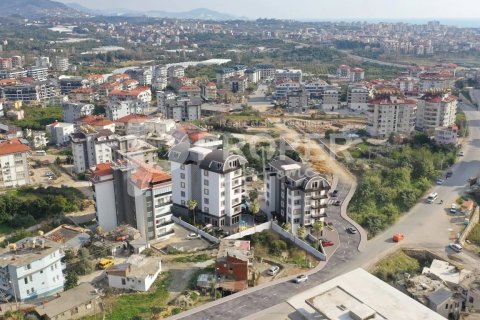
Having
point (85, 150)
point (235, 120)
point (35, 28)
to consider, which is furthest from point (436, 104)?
point (35, 28)

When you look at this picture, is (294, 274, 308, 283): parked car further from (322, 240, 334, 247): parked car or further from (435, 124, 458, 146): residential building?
(435, 124, 458, 146): residential building

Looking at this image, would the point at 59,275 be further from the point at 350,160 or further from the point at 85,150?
the point at 350,160

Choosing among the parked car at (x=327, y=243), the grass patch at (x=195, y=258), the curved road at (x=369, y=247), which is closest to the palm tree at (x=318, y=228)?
the parked car at (x=327, y=243)

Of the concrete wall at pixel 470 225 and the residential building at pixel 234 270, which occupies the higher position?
the residential building at pixel 234 270

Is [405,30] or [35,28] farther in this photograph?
[405,30]

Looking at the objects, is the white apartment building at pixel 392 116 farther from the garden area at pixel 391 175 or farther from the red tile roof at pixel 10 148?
the red tile roof at pixel 10 148

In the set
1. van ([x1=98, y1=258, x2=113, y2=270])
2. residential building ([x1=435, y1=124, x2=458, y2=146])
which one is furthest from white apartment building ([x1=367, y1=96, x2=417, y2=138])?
van ([x1=98, y1=258, x2=113, y2=270])

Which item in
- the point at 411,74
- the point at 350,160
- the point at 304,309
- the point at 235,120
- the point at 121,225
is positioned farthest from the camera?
the point at 411,74
